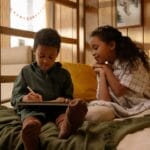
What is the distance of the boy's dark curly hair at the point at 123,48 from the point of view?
1.64 m

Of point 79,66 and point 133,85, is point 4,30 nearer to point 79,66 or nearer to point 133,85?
point 79,66

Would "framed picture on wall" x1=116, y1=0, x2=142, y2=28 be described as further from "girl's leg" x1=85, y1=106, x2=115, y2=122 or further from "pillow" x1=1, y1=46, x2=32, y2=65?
"girl's leg" x1=85, y1=106, x2=115, y2=122

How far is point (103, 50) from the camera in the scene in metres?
1.71

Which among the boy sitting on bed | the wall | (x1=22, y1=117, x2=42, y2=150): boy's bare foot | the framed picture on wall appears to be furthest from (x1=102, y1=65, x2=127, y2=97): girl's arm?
the framed picture on wall

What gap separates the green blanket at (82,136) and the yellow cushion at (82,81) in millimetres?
951

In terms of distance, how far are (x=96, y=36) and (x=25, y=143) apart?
0.90 m

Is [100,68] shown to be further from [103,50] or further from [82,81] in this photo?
[82,81]

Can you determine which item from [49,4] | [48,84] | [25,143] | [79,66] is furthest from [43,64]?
[49,4]

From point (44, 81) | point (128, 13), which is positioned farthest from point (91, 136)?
point (128, 13)

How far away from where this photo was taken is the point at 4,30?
229 centimetres

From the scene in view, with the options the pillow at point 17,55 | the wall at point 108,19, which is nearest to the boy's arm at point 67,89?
the pillow at point 17,55

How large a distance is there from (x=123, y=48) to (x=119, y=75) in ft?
0.58

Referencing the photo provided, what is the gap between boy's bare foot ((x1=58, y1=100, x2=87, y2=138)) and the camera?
3.38 ft

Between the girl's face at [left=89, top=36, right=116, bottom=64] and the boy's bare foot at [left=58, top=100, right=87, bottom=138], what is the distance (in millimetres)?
702
